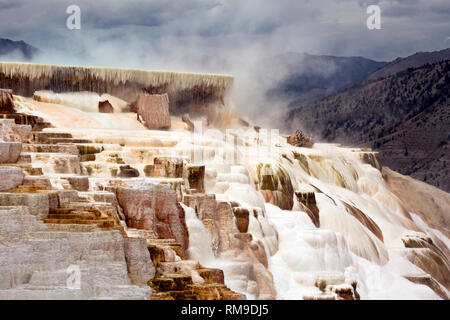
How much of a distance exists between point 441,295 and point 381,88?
17992mm

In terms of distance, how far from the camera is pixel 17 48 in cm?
3212

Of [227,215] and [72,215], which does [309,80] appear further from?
[72,215]

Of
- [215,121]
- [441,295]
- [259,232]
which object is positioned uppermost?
[215,121]

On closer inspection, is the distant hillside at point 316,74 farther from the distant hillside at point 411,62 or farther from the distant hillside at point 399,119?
the distant hillside at point 399,119

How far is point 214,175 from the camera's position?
70.1ft

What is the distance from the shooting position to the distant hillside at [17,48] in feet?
101

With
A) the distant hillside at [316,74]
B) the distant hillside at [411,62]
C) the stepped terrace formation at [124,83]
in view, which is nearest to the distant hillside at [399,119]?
the distant hillside at [316,74]

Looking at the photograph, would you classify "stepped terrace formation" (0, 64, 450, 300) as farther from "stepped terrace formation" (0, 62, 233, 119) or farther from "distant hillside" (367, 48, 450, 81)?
"distant hillside" (367, 48, 450, 81)

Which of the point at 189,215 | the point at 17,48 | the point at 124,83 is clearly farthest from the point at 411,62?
the point at 189,215

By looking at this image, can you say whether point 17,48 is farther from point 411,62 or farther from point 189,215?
point 411,62

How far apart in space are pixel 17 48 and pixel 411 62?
1701 centimetres

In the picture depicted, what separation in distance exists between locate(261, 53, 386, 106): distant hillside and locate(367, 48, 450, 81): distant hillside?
1130 millimetres
